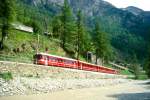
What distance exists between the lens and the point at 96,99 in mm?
31297

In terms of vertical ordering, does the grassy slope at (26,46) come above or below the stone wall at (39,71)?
above

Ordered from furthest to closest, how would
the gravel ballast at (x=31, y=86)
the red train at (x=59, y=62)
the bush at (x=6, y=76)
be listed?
the red train at (x=59, y=62), the bush at (x=6, y=76), the gravel ballast at (x=31, y=86)

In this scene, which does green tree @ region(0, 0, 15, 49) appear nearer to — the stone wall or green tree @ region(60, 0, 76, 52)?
the stone wall

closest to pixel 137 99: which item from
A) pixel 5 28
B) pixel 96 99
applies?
pixel 96 99

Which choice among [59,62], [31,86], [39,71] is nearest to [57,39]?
[59,62]

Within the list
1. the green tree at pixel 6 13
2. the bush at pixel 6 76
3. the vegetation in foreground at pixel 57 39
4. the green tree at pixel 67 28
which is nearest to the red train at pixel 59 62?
the vegetation in foreground at pixel 57 39

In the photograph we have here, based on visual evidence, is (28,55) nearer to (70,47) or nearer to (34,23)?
(70,47)

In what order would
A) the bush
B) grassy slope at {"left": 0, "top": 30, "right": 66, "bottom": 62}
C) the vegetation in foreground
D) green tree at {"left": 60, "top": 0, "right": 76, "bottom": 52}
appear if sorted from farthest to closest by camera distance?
green tree at {"left": 60, "top": 0, "right": 76, "bottom": 52} < grassy slope at {"left": 0, "top": 30, "right": 66, "bottom": 62} < the vegetation in foreground < the bush

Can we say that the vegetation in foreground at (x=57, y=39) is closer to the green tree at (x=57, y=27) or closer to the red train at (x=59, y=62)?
the green tree at (x=57, y=27)

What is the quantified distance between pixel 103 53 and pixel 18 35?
31153 mm

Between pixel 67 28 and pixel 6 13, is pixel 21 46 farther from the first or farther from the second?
pixel 67 28

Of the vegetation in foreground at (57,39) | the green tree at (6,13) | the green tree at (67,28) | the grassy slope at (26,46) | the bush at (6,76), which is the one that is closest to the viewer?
the bush at (6,76)

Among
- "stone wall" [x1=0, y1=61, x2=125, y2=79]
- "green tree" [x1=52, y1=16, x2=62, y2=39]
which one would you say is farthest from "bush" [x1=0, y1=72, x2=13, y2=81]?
"green tree" [x1=52, y1=16, x2=62, y2=39]

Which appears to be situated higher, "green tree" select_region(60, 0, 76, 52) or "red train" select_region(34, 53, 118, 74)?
"green tree" select_region(60, 0, 76, 52)
